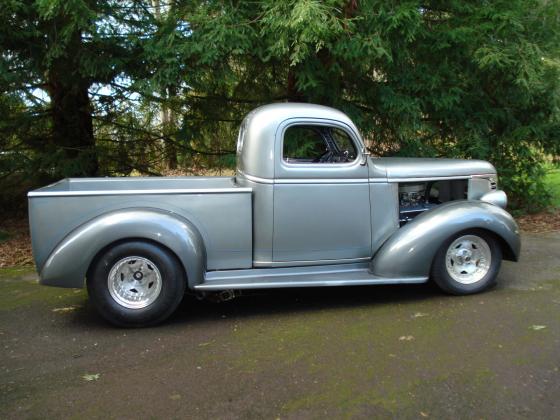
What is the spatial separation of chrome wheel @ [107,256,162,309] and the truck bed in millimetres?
487

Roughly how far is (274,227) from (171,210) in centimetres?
94

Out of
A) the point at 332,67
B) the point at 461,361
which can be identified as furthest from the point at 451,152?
the point at 461,361

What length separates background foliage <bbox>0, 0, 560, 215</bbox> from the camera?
21.7ft

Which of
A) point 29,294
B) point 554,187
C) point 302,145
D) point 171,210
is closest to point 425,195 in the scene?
point 302,145

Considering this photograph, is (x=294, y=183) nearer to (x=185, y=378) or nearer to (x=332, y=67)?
(x=185, y=378)

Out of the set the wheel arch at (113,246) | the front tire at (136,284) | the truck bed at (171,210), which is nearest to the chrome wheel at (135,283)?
the front tire at (136,284)

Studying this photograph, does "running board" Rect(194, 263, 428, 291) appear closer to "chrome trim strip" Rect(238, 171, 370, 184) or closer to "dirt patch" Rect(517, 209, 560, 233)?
"chrome trim strip" Rect(238, 171, 370, 184)

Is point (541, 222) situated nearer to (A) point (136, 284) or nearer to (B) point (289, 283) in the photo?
(B) point (289, 283)

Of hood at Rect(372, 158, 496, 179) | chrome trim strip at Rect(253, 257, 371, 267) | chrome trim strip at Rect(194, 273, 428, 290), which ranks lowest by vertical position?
chrome trim strip at Rect(194, 273, 428, 290)

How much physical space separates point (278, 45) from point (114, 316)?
372cm

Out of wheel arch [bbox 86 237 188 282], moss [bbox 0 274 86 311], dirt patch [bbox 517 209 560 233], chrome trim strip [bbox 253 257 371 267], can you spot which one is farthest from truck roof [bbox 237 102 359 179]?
dirt patch [bbox 517 209 560 233]

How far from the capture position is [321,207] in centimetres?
490

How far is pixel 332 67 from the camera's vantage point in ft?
23.4

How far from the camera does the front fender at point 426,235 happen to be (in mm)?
4934
